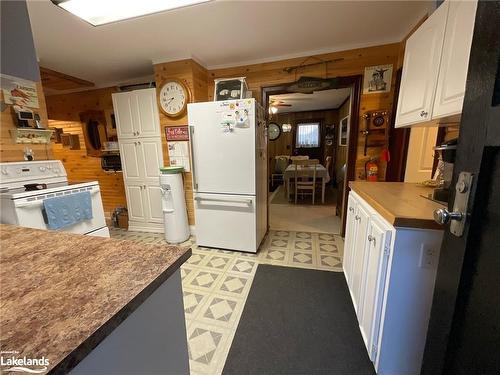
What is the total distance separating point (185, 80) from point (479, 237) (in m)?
3.00

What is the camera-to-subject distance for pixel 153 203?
10.7 feet

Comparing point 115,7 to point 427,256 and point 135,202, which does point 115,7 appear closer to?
point 427,256

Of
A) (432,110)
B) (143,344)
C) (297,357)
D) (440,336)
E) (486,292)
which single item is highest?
(432,110)

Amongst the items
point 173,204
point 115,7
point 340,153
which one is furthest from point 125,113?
point 340,153

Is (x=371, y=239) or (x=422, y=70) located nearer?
(x=371, y=239)

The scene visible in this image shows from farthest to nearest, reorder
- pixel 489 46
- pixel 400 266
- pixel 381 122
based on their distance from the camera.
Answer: pixel 381 122 < pixel 400 266 < pixel 489 46

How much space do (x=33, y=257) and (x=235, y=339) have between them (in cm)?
125

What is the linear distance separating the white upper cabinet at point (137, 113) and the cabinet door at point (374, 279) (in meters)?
2.92

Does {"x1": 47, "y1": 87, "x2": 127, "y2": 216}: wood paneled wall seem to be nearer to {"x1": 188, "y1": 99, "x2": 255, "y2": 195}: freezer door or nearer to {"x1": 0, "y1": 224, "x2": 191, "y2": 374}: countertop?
{"x1": 188, "y1": 99, "x2": 255, "y2": 195}: freezer door

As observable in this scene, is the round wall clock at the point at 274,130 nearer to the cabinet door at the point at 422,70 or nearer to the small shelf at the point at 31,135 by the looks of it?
the cabinet door at the point at 422,70

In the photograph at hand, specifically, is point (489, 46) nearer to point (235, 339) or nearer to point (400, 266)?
point (400, 266)

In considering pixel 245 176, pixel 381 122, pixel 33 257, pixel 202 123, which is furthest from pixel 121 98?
pixel 381 122

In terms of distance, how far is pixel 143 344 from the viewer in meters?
0.58

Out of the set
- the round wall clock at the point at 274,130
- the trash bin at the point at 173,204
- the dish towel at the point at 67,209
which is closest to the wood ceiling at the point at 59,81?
the trash bin at the point at 173,204
